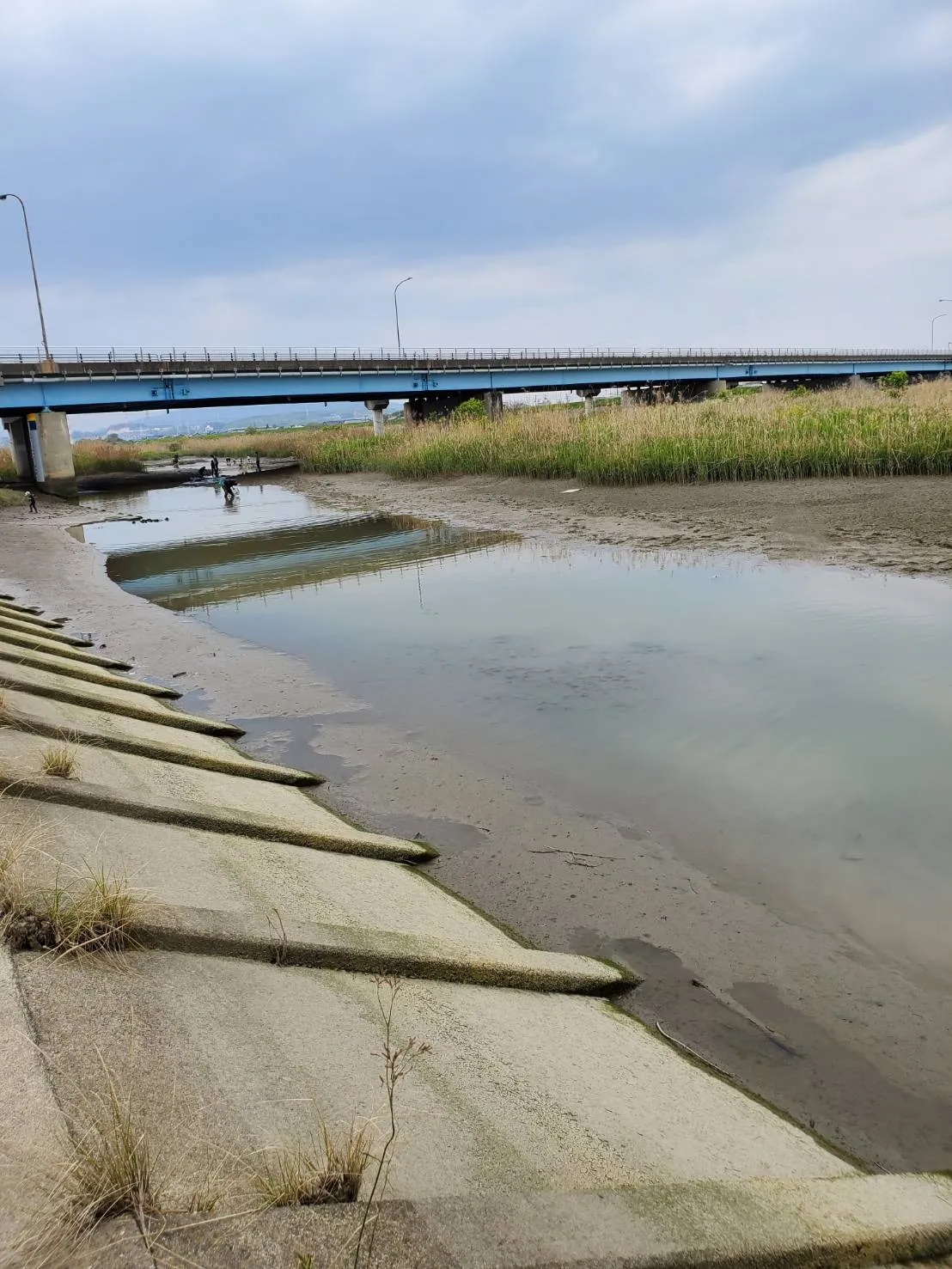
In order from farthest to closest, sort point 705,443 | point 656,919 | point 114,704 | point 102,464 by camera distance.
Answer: point 102,464, point 705,443, point 114,704, point 656,919

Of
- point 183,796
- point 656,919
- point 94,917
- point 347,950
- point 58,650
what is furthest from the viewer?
point 58,650

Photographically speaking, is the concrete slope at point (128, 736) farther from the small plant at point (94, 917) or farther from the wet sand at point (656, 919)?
the small plant at point (94, 917)

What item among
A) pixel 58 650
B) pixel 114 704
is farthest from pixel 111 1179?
pixel 58 650

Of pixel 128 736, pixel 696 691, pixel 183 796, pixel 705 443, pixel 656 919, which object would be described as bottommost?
pixel 656 919

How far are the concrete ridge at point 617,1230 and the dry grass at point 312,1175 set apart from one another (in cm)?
6

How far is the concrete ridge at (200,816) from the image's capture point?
494 centimetres

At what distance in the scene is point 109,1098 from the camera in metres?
2.62

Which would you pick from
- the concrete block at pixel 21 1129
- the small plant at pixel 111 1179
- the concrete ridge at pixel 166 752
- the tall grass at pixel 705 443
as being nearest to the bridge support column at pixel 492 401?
the tall grass at pixel 705 443

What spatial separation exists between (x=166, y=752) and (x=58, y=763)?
141 cm

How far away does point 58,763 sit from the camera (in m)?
5.25

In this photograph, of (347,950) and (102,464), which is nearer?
(347,950)

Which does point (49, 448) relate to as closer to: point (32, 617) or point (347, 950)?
point (32, 617)

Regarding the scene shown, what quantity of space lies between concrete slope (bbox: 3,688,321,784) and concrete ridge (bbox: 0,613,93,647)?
16.0 feet

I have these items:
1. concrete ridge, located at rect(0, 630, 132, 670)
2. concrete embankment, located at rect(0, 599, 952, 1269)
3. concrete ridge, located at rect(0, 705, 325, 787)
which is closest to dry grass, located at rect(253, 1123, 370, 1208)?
concrete embankment, located at rect(0, 599, 952, 1269)
